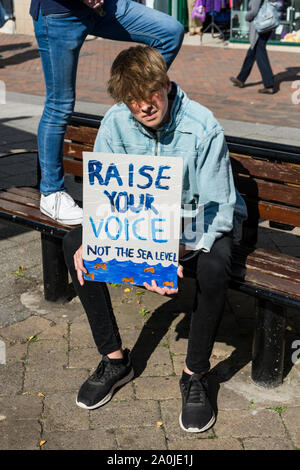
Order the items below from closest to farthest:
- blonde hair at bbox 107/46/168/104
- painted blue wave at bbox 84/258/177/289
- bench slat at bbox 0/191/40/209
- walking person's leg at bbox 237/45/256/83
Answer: blonde hair at bbox 107/46/168/104 < painted blue wave at bbox 84/258/177/289 < bench slat at bbox 0/191/40/209 < walking person's leg at bbox 237/45/256/83

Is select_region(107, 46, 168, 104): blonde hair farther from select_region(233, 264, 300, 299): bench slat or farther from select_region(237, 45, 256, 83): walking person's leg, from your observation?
select_region(237, 45, 256, 83): walking person's leg

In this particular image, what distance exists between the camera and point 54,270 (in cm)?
370

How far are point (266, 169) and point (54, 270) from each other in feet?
4.33

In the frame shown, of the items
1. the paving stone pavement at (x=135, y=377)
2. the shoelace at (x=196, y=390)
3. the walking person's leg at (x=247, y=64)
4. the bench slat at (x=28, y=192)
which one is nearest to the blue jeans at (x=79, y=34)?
the bench slat at (x=28, y=192)

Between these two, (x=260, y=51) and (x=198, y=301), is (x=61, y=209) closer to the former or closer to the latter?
(x=198, y=301)

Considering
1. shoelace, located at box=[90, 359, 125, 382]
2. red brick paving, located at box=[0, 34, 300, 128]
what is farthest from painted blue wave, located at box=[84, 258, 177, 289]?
red brick paving, located at box=[0, 34, 300, 128]

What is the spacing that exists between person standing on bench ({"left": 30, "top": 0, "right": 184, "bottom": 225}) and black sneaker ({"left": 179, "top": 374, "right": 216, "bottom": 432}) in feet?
3.38

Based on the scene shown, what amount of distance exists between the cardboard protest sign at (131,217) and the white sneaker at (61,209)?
2.08 ft

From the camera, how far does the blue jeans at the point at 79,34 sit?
122 inches

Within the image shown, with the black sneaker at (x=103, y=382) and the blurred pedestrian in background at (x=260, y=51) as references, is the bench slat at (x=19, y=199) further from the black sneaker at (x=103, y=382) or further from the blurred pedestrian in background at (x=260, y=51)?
the blurred pedestrian in background at (x=260, y=51)

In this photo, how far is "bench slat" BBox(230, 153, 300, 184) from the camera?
123 inches

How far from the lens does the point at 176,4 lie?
18.7 metres
